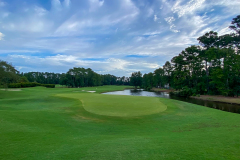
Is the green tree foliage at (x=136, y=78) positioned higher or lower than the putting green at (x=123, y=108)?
higher

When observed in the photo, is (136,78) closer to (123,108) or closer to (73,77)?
(73,77)

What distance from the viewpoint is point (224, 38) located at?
132 feet

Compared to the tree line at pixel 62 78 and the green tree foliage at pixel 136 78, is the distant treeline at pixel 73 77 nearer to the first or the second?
the tree line at pixel 62 78

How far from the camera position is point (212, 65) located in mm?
41969

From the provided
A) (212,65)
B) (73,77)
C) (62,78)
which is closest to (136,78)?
(73,77)

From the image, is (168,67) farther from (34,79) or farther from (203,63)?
(34,79)

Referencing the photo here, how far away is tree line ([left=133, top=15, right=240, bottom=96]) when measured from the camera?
110ft

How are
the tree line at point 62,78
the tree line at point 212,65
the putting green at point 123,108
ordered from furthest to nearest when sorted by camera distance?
the tree line at point 212,65, the tree line at point 62,78, the putting green at point 123,108

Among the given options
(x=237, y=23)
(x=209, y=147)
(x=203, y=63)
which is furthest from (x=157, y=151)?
(x=203, y=63)

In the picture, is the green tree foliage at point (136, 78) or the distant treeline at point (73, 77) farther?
the green tree foliage at point (136, 78)

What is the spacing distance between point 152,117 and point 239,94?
36694 millimetres

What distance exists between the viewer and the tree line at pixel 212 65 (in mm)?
33625

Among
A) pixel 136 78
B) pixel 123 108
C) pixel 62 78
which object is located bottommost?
pixel 123 108


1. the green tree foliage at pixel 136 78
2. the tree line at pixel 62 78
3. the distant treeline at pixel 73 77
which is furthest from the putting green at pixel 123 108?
the green tree foliage at pixel 136 78
